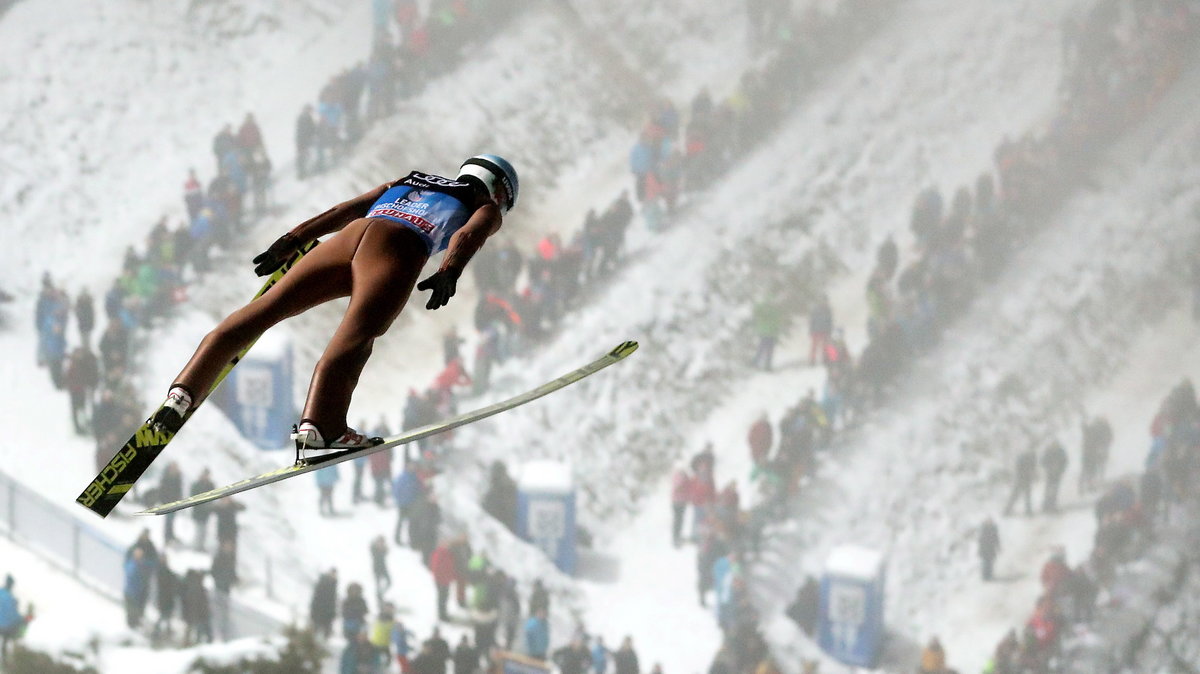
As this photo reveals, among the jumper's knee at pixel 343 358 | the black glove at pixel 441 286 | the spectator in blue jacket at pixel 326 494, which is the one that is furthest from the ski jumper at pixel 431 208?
the spectator in blue jacket at pixel 326 494

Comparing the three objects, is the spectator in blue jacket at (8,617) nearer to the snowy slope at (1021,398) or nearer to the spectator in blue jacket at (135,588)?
the spectator in blue jacket at (135,588)

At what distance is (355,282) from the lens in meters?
6.70

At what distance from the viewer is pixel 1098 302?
26.8 m

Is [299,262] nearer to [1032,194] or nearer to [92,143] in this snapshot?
[92,143]

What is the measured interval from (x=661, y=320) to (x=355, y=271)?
17965 millimetres

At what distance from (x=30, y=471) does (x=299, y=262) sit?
1338cm

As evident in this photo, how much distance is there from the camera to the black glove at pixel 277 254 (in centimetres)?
683

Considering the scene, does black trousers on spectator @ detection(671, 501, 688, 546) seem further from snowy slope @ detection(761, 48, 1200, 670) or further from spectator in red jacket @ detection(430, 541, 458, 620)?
spectator in red jacket @ detection(430, 541, 458, 620)

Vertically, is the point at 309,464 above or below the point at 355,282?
below

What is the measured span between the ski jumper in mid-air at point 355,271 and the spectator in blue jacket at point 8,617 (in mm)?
11237

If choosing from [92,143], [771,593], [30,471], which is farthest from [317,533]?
[92,143]

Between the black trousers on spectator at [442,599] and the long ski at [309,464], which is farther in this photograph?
the black trousers on spectator at [442,599]

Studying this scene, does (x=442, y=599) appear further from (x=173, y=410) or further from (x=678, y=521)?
(x=173, y=410)

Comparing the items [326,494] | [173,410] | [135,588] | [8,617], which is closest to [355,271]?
[173,410]
